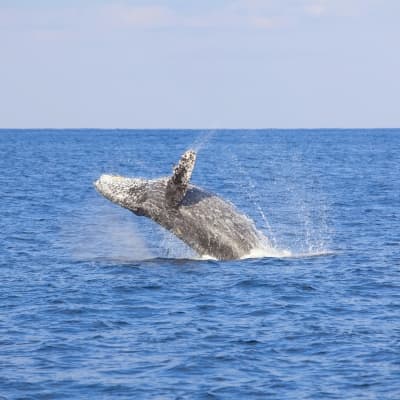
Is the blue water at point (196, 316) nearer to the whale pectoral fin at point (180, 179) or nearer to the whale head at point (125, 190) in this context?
the whale pectoral fin at point (180, 179)

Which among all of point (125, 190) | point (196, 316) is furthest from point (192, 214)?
point (196, 316)

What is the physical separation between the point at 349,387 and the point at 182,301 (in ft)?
20.3

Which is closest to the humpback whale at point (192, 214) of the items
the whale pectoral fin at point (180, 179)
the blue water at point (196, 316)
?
the whale pectoral fin at point (180, 179)

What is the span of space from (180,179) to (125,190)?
2230 mm

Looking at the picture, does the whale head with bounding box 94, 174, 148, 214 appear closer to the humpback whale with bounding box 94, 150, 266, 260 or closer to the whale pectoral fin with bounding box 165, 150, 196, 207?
the humpback whale with bounding box 94, 150, 266, 260

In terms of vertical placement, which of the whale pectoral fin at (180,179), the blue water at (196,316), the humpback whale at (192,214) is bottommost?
the blue water at (196,316)

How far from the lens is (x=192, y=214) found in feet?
80.2

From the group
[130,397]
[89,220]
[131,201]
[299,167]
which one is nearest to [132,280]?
[131,201]

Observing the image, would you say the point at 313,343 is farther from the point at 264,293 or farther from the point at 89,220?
the point at 89,220

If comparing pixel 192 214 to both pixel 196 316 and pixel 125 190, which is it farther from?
pixel 196 316

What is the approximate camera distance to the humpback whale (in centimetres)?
2438

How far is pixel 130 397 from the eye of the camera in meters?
15.1

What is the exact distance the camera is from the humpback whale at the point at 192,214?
24375 millimetres

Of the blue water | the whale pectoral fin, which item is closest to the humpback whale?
the whale pectoral fin
